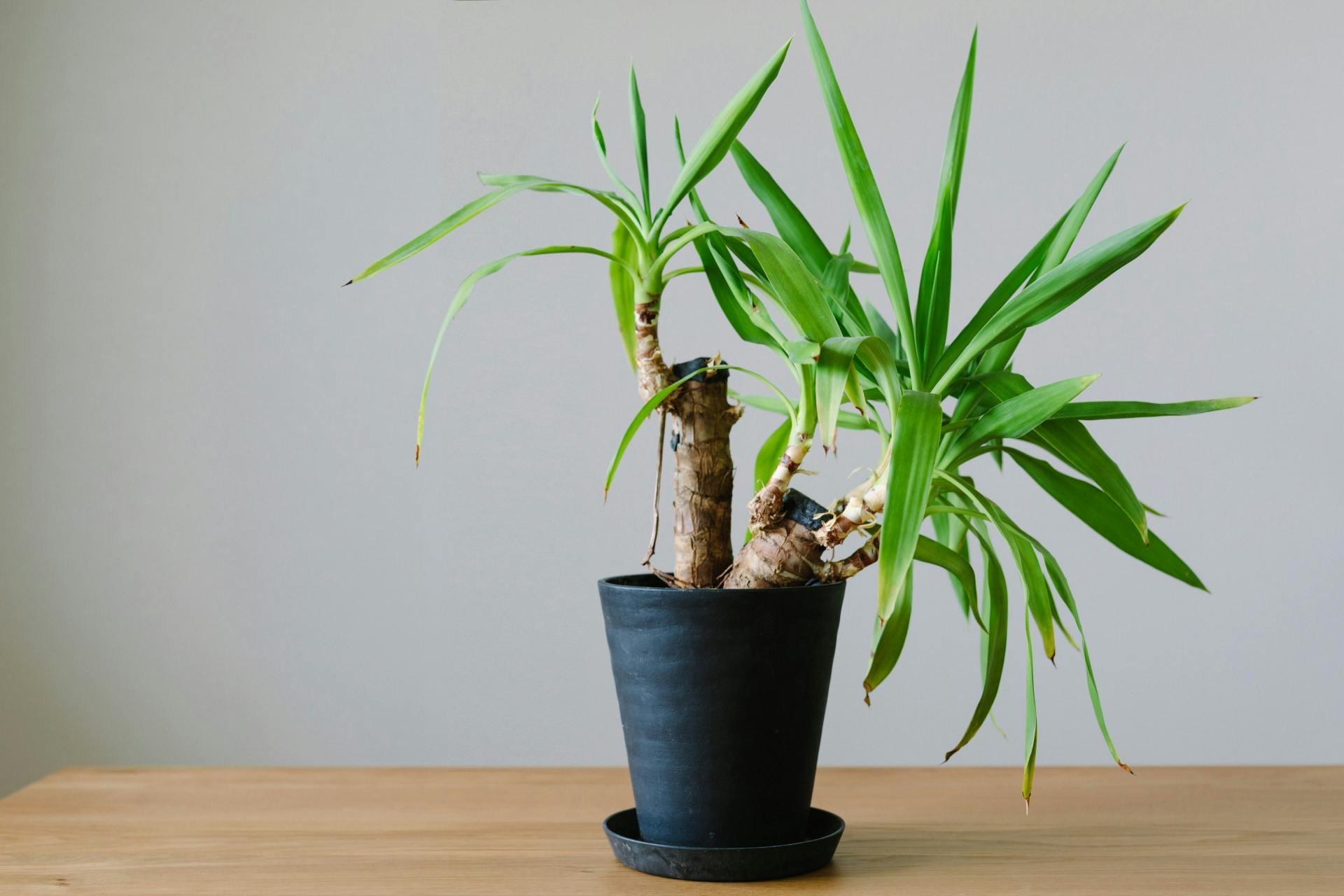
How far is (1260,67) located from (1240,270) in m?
0.34

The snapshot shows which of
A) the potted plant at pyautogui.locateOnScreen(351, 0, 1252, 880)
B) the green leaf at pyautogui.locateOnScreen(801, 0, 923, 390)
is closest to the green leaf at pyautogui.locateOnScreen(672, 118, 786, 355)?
the potted plant at pyautogui.locateOnScreen(351, 0, 1252, 880)

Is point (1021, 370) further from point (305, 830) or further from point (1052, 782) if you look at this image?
point (305, 830)

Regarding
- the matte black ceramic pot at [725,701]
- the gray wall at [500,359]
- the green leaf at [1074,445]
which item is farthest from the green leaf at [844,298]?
the gray wall at [500,359]

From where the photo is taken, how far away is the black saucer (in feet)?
2.83

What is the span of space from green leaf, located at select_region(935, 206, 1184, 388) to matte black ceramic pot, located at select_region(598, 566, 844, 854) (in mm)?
225

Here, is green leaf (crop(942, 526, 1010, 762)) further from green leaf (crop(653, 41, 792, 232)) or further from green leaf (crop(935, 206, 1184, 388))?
green leaf (crop(653, 41, 792, 232))

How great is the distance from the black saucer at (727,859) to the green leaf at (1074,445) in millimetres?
338

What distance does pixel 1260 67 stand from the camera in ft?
6.40

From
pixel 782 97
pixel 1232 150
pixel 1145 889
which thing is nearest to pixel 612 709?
pixel 782 97

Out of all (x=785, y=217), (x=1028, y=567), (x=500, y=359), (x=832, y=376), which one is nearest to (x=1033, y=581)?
(x=1028, y=567)

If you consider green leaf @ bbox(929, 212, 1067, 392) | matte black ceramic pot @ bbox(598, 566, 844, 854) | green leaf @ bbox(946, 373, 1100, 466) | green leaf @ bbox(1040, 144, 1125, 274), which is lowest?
matte black ceramic pot @ bbox(598, 566, 844, 854)

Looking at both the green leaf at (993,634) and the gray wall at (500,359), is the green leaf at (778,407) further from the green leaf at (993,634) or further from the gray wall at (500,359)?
the gray wall at (500,359)

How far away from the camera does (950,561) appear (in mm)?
970

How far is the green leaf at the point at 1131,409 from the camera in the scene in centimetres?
89
